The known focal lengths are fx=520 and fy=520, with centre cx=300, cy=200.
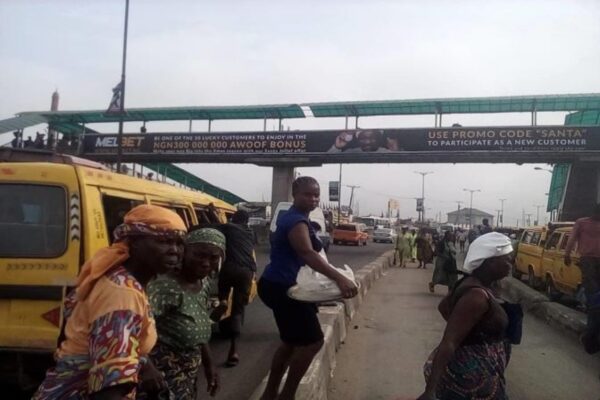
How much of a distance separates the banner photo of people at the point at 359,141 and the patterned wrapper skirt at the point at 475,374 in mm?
25110

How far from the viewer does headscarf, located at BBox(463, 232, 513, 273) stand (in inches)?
107

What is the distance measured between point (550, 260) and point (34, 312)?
10.5 metres

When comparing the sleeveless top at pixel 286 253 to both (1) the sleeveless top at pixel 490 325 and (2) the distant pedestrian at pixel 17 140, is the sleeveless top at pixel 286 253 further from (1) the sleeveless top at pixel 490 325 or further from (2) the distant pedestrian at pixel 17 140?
(2) the distant pedestrian at pixel 17 140

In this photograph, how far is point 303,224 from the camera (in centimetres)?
352

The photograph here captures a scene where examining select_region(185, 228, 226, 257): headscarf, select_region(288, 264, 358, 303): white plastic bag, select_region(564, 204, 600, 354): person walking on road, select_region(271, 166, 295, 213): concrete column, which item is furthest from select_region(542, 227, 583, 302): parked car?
select_region(271, 166, 295, 213): concrete column

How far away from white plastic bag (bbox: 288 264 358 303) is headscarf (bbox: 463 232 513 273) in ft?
2.75

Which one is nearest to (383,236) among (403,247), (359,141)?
(359,141)

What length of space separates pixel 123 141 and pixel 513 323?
31.3m

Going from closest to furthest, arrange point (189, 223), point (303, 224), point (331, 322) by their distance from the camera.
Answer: point (303, 224)
point (331, 322)
point (189, 223)

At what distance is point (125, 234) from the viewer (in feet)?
6.28

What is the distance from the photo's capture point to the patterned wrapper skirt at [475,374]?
2.55m

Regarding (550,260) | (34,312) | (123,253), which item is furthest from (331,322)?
(550,260)

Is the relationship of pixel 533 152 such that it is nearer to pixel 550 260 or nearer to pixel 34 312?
pixel 550 260

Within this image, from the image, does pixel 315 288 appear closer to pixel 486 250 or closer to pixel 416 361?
pixel 486 250
